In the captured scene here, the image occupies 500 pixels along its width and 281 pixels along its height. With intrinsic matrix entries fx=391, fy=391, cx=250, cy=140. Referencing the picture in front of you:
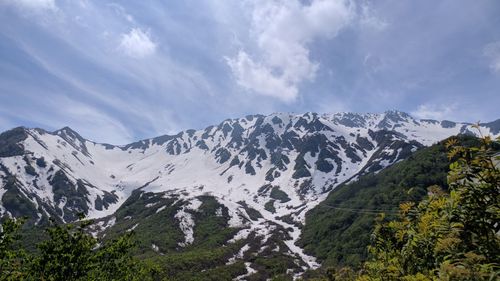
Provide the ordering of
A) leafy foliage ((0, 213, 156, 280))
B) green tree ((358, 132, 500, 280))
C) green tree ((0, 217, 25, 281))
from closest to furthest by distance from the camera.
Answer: green tree ((358, 132, 500, 280)) < green tree ((0, 217, 25, 281)) < leafy foliage ((0, 213, 156, 280))

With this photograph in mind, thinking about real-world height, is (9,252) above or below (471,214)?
below

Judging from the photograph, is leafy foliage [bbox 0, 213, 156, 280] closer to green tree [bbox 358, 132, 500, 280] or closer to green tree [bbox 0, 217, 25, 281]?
green tree [bbox 0, 217, 25, 281]

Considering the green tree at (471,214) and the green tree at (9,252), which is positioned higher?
the green tree at (471,214)

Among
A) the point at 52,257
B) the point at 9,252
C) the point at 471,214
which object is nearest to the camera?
the point at 471,214

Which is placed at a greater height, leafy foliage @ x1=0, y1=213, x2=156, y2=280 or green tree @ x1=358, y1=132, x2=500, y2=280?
green tree @ x1=358, y1=132, x2=500, y2=280

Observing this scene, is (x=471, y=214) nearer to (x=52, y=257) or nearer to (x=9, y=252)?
(x=9, y=252)

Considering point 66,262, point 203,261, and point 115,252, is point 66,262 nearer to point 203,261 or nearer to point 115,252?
point 115,252

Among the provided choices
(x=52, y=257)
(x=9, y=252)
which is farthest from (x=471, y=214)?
(x=52, y=257)

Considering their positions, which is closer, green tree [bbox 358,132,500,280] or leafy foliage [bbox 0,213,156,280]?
green tree [bbox 358,132,500,280]

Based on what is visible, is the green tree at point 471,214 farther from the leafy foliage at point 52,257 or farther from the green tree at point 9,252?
the leafy foliage at point 52,257

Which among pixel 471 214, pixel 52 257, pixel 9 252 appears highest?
pixel 471 214

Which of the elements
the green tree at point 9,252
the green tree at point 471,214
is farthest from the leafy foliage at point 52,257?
the green tree at point 471,214

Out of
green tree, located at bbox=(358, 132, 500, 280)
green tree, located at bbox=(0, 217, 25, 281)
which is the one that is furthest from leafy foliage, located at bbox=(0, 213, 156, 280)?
green tree, located at bbox=(358, 132, 500, 280)

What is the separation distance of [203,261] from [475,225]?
189121 millimetres
